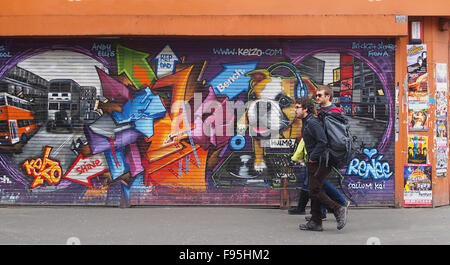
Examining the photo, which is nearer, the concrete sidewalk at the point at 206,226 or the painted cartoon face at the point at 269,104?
the concrete sidewalk at the point at 206,226

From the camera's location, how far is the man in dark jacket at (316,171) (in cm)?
674

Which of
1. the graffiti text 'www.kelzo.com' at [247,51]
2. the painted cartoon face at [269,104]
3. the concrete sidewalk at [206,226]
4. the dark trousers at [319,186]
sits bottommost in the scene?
the concrete sidewalk at [206,226]

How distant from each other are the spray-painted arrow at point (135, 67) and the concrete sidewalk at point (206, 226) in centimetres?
206

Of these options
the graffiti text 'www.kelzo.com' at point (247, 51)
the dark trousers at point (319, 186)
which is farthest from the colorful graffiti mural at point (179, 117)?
the dark trousers at point (319, 186)

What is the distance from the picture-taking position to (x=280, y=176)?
875 cm

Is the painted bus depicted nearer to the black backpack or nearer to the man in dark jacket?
the man in dark jacket

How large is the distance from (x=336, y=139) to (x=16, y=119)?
521 centimetres

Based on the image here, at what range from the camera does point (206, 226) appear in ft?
24.2

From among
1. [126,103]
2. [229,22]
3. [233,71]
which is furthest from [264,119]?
[126,103]

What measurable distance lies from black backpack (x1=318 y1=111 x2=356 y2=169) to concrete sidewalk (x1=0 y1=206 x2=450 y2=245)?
982 millimetres

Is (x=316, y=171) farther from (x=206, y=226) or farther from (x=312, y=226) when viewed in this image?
(x=206, y=226)

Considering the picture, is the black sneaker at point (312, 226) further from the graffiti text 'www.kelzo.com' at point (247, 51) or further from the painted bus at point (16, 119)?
the painted bus at point (16, 119)
